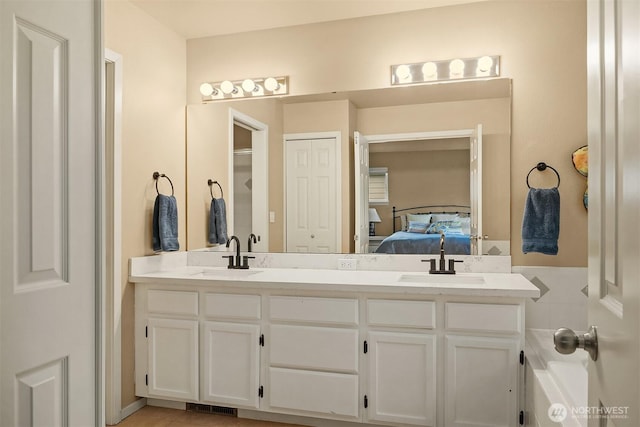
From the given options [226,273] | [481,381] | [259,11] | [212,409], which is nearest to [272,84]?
[259,11]

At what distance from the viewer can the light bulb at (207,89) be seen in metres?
3.44

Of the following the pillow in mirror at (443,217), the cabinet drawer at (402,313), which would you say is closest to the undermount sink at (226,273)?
the cabinet drawer at (402,313)

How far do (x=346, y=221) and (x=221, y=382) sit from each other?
129 centimetres

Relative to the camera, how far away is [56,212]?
1156 millimetres

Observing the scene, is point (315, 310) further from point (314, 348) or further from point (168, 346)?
point (168, 346)

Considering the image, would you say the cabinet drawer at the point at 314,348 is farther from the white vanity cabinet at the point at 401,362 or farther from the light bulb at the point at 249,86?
the light bulb at the point at 249,86

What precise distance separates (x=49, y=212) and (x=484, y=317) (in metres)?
2.03

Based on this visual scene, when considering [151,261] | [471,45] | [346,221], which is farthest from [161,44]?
[471,45]

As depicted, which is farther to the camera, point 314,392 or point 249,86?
point 249,86

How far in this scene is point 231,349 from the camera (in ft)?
8.95

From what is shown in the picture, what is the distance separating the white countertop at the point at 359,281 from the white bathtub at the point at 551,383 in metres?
0.35

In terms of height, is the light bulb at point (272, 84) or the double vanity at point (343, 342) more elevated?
the light bulb at point (272, 84)

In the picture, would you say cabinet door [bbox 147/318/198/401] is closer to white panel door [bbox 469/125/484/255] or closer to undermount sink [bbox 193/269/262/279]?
undermount sink [bbox 193/269/262/279]

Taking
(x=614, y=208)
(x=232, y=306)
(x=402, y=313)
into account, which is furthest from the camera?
(x=232, y=306)
